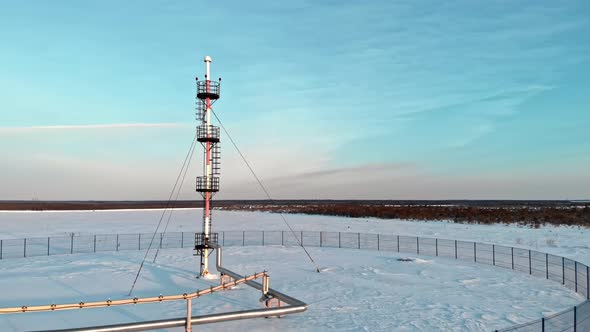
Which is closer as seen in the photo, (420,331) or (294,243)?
(420,331)

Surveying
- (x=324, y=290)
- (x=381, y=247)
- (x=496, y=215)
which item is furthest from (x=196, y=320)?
(x=496, y=215)

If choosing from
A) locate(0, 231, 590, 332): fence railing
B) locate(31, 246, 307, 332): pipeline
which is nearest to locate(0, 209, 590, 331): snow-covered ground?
locate(31, 246, 307, 332): pipeline

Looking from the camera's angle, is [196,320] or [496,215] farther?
[496,215]

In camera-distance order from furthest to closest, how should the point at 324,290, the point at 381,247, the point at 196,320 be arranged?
the point at 381,247
the point at 324,290
the point at 196,320

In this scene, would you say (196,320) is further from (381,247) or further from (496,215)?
(496,215)

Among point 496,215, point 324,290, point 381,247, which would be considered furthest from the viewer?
point 496,215

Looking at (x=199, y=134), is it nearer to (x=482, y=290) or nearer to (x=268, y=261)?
(x=268, y=261)

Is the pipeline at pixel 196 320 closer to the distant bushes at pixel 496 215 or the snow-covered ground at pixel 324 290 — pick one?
the snow-covered ground at pixel 324 290

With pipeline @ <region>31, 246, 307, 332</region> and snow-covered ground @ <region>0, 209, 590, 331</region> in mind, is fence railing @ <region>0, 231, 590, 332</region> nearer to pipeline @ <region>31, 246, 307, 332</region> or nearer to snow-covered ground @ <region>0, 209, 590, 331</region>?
snow-covered ground @ <region>0, 209, 590, 331</region>

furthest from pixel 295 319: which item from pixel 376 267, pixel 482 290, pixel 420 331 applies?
pixel 376 267

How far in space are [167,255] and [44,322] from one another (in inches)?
698

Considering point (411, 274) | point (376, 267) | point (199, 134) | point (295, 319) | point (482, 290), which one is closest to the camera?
point (295, 319)

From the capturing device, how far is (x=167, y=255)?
3297 cm

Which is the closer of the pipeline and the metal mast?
the pipeline
